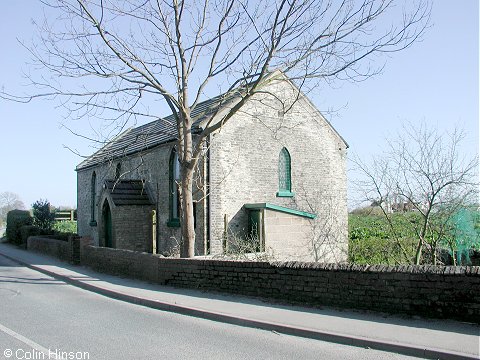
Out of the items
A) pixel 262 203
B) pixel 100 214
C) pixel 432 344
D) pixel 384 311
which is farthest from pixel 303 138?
pixel 432 344

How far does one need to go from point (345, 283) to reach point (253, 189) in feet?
35.4

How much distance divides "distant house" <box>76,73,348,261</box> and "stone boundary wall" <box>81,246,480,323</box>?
15.9 feet

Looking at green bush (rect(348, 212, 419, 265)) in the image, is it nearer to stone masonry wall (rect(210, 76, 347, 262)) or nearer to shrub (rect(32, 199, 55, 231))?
stone masonry wall (rect(210, 76, 347, 262))

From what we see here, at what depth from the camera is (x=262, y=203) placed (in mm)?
19359

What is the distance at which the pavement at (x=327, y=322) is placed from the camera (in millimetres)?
7216

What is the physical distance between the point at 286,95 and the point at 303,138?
2064 millimetres

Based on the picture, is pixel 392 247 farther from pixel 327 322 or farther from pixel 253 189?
pixel 327 322

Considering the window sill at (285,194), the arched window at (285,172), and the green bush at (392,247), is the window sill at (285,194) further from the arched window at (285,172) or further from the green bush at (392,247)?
the green bush at (392,247)

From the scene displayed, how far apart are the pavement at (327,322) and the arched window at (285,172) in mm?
9360

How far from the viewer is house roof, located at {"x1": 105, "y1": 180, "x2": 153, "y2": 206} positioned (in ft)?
70.1

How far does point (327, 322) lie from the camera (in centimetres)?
877

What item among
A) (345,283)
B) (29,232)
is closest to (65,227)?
(29,232)

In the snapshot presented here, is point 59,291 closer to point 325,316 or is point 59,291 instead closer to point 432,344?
point 325,316

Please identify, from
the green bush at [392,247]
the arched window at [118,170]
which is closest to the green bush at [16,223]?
the arched window at [118,170]
